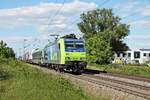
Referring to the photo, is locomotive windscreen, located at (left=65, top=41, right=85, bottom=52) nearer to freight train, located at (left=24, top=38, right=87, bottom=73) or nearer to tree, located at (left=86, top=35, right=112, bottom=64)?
freight train, located at (left=24, top=38, right=87, bottom=73)

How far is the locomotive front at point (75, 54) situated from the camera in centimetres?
3650

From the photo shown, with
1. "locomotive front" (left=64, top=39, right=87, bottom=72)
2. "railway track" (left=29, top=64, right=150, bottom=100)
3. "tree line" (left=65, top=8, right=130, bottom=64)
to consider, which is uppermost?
"tree line" (left=65, top=8, right=130, bottom=64)

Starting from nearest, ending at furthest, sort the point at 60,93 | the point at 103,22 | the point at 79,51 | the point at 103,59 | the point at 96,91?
the point at 60,93 < the point at 96,91 < the point at 79,51 < the point at 103,59 < the point at 103,22

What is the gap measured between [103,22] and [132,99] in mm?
103840

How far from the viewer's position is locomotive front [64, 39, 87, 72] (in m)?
36.5

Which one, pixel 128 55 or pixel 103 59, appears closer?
pixel 103 59

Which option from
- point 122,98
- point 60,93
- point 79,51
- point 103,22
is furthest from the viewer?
point 103,22

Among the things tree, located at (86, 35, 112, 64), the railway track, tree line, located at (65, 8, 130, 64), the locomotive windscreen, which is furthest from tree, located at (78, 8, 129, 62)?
the railway track

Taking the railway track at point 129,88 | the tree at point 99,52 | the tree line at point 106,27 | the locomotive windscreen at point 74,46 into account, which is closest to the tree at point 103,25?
the tree line at point 106,27

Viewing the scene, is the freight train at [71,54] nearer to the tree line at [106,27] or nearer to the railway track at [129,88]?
the railway track at [129,88]

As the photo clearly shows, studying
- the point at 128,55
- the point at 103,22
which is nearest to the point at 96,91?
the point at 103,22

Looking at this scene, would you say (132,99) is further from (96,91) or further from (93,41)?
(93,41)

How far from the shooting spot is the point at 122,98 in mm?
15891

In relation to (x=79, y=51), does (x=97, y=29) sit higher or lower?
higher
